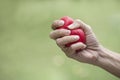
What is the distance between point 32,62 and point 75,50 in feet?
4.32

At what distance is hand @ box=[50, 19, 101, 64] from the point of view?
1062mm

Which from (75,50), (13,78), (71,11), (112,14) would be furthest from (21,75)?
(75,50)

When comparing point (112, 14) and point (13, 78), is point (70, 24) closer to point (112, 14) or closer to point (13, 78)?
point (13, 78)

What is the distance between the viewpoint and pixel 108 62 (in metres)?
1.33

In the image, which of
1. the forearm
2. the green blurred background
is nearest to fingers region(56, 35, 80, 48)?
the forearm

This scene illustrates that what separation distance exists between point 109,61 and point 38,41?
1.18 m

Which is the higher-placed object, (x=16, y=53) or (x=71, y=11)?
(x=71, y=11)

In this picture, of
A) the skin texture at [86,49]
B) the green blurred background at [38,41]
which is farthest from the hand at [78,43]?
the green blurred background at [38,41]

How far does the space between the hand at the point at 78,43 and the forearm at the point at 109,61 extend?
36mm

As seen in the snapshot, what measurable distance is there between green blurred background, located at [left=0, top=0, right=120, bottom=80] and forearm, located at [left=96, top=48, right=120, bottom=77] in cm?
106

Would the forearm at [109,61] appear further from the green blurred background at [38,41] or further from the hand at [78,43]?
the green blurred background at [38,41]

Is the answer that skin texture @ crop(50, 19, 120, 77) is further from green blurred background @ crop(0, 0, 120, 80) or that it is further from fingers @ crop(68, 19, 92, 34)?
green blurred background @ crop(0, 0, 120, 80)

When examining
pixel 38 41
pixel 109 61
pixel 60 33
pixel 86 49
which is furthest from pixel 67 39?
pixel 38 41

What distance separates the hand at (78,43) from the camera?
106 centimetres
